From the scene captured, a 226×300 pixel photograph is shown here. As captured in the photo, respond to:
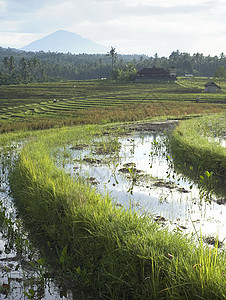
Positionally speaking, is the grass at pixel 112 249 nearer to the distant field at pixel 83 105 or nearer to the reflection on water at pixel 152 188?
the reflection on water at pixel 152 188

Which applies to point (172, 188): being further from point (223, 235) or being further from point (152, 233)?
point (152, 233)

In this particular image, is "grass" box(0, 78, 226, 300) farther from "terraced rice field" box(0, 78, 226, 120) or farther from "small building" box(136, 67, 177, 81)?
"small building" box(136, 67, 177, 81)

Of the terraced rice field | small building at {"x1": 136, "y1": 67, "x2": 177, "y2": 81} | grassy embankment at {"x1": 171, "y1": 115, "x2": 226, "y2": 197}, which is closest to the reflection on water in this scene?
grassy embankment at {"x1": 171, "y1": 115, "x2": 226, "y2": 197}

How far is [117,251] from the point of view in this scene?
4297mm

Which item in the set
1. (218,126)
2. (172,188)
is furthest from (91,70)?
(172,188)

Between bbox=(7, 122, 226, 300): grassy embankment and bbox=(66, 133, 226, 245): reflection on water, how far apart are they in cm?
46

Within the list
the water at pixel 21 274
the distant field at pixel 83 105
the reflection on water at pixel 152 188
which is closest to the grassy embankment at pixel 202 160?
the reflection on water at pixel 152 188

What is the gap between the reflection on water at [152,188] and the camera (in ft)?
20.5

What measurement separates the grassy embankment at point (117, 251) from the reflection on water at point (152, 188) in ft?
1.52

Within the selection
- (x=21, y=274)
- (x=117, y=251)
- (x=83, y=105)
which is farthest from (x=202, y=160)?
(x=83, y=105)

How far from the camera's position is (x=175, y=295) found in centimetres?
349

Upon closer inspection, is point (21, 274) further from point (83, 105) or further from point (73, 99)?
point (73, 99)

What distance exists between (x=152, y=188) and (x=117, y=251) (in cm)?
411

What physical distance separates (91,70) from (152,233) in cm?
11822
